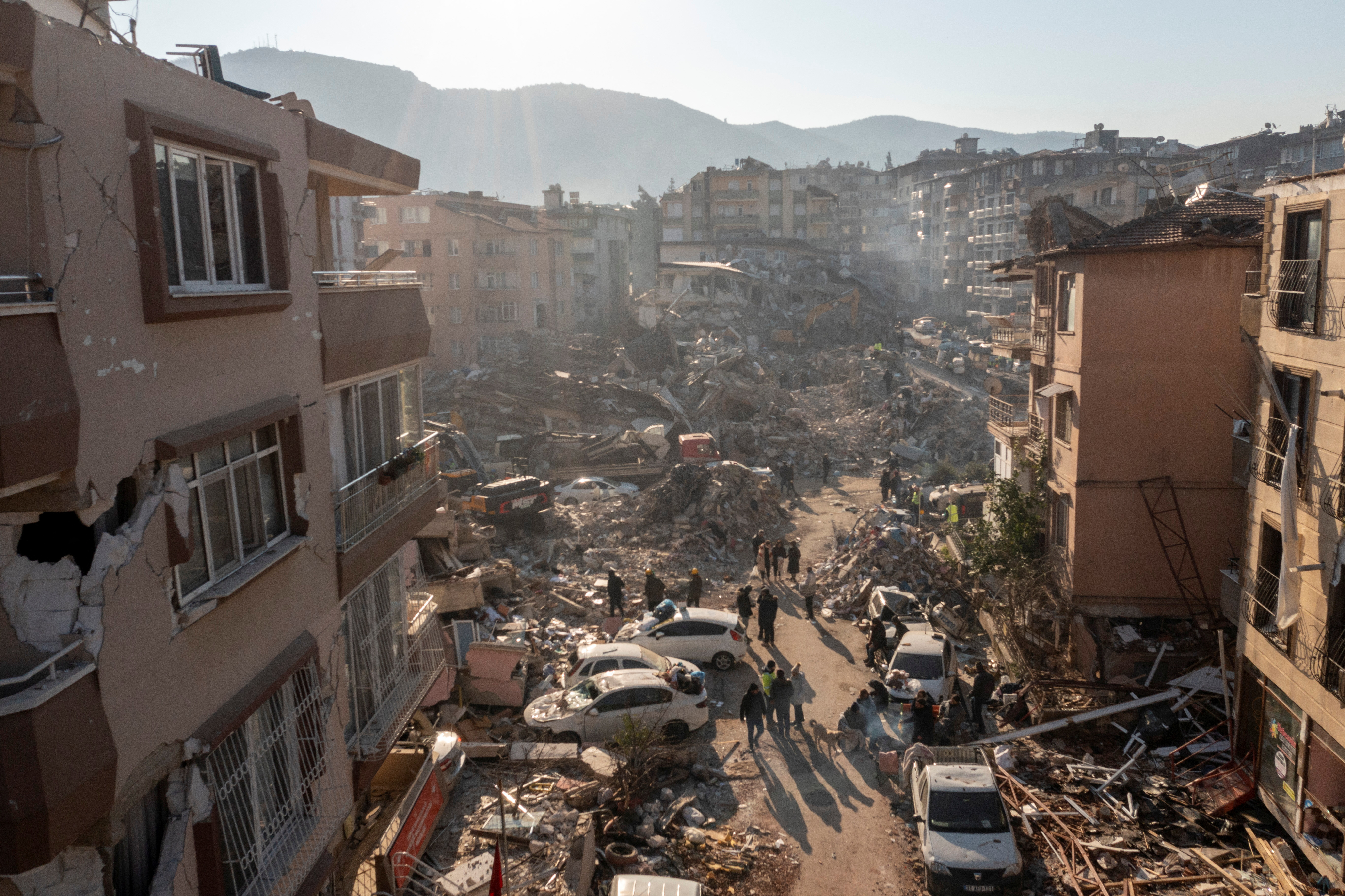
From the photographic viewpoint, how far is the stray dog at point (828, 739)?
1533 centimetres

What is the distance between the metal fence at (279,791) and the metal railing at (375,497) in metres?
1.44

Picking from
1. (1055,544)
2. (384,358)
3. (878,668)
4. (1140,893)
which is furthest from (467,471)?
(1140,893)

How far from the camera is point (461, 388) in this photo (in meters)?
42.5

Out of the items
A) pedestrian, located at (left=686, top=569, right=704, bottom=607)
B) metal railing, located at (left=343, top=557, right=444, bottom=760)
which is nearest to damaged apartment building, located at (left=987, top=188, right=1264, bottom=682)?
pedestrian, located at (left=686, top=569, right=704, bottom=607)

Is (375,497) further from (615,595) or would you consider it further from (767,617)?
(767,617)

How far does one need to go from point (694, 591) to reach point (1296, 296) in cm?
1333

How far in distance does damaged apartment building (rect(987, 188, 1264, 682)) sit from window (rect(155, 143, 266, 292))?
15944 millimetres

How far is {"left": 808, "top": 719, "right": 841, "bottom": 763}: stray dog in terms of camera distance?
15.3 m

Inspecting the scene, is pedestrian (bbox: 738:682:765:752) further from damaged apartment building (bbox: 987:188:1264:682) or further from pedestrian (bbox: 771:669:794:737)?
damaged apartment building (bbox: 987:188:1264:682)

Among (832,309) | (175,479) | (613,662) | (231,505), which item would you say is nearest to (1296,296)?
(613,662)

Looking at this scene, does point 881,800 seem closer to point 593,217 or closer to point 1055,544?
point 1055,544

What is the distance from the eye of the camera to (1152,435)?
17828 mm

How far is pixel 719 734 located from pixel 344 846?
8.09m

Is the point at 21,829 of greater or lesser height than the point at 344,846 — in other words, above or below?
above
